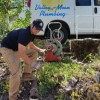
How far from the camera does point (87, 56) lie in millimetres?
9492

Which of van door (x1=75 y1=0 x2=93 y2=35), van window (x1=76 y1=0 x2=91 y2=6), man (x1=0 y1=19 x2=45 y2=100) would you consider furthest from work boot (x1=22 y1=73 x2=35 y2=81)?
van window (x1=76 y1=0 x2=91 y2=6)

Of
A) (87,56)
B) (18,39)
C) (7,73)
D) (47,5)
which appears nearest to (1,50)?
(18,39)

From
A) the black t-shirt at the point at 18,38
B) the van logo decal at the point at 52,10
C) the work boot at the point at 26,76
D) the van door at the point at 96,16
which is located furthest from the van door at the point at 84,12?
the black t-shirt at the point at 18,38

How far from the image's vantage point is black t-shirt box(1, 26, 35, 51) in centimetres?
651

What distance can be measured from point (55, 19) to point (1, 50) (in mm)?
6194

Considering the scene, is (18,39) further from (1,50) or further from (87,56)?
(87,56)

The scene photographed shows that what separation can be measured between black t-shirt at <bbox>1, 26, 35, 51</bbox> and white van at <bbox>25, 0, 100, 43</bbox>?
5.82m

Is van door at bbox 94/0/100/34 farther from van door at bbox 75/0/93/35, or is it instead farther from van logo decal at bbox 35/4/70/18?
van logo decal at bbox 35/4/70/18

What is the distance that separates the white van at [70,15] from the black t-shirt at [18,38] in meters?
5.82

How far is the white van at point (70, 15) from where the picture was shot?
42.3ft

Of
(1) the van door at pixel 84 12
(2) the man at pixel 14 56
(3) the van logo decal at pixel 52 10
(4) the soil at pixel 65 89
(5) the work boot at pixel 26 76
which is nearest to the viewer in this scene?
(4) the soil at pixel 65 89

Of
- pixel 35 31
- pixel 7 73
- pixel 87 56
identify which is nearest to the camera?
pixel 35 31

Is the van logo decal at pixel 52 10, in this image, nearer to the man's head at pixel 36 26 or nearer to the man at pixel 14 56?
the man at pixel 14 56

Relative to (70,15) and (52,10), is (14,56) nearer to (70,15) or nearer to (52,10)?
(52,10)
